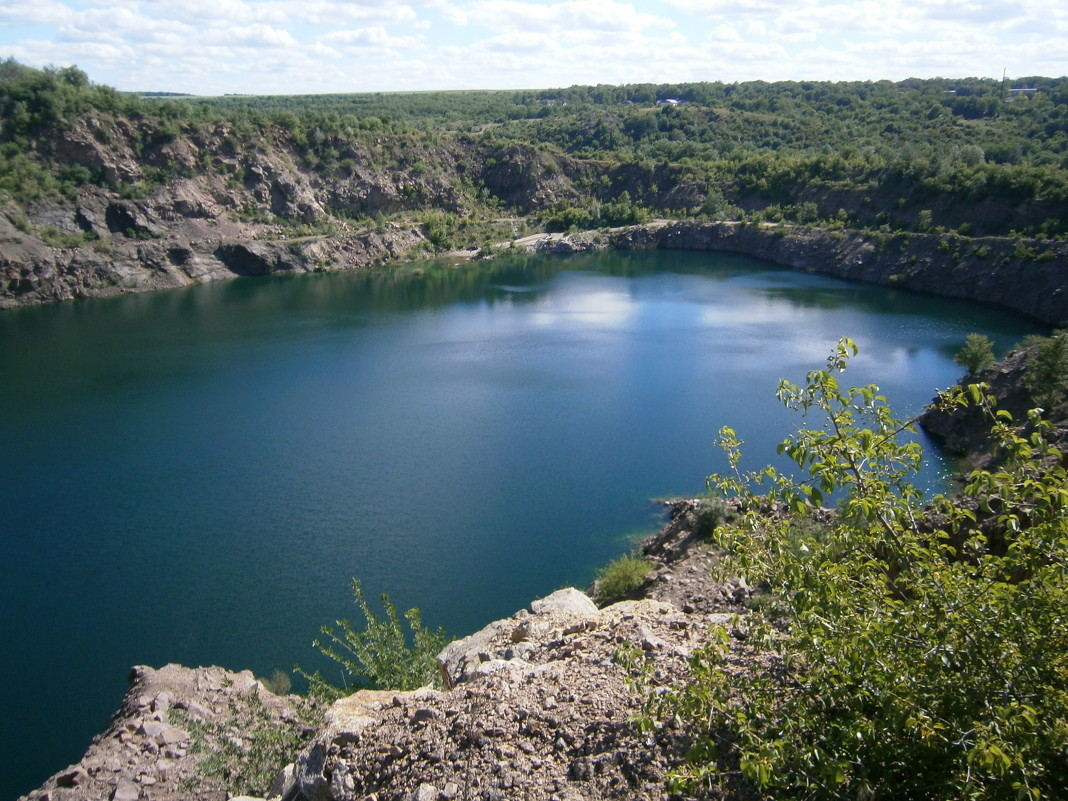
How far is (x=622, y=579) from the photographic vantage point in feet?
65.0

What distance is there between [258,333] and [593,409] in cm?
2677

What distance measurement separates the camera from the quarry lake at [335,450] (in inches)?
795

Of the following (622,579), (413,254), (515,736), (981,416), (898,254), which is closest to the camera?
(515,736)

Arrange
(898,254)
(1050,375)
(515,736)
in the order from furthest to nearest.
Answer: (898,254)
(1050,375)
(515,736)

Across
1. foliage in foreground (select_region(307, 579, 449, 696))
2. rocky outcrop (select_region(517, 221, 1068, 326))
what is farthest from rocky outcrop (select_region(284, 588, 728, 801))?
rocky outcrop (select_region(517, 221, 1068, 326))

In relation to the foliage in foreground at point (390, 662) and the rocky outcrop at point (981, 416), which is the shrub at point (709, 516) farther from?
the rocky outcrop at point (981, 416)

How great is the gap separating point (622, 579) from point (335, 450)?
50.7ft

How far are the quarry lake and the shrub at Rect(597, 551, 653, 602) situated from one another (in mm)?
1858

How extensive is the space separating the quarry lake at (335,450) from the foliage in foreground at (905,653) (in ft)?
46.9

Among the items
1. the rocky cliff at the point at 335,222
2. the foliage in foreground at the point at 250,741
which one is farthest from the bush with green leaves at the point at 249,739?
the rocky cliff at the point at 335,222

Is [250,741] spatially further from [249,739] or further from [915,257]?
[915,257]

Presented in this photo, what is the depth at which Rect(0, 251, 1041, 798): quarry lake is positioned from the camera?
2020 cm

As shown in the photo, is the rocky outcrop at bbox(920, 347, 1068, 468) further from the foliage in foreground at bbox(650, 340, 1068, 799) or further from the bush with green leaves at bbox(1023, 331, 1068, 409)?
the foliage in foreground at bbox(650, 340, 1068, 799)

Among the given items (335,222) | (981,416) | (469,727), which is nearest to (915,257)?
(981,416)
